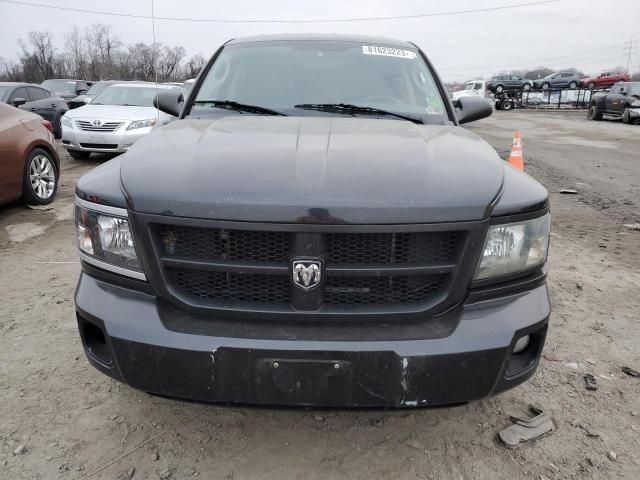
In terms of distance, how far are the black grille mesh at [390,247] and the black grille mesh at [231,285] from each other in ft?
0.72

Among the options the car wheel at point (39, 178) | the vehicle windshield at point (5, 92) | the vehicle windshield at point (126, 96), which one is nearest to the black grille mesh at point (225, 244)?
the car wheel at point (39, 178)

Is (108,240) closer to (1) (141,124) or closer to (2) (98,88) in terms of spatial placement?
(1) (141,124)

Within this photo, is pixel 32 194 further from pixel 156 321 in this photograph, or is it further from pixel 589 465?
pixel 589 465

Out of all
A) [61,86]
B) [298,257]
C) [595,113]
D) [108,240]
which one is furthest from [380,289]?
[595,113]

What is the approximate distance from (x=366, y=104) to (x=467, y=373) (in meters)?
1.76

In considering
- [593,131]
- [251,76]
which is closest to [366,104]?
[251,76]

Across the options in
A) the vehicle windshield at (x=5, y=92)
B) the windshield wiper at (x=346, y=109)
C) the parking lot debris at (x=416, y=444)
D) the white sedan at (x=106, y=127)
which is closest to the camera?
the parking lot debris at (x=416, y=444)

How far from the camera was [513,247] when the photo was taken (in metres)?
1.78

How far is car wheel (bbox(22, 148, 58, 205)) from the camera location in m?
5.87

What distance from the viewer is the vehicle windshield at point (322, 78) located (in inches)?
114

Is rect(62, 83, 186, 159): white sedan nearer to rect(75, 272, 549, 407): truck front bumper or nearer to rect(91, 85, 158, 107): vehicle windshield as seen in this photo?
rect(91, 85, 158, 107): vehicle windshield

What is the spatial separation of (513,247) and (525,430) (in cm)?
96

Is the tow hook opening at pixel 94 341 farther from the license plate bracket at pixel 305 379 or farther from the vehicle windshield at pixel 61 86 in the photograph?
the vehicle windshield at pixel 61 86

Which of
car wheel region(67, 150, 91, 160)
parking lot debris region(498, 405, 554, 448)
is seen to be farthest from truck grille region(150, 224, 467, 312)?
car wheel region(67, 150, 91, 160)
